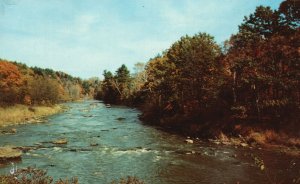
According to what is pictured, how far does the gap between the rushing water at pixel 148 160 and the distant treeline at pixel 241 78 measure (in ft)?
26.2

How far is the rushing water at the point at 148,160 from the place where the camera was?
23.5 metres

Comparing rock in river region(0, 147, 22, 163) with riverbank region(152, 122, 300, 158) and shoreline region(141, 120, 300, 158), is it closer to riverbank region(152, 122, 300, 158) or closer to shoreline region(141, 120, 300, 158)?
shoreline region(141, 120, 300, 158)

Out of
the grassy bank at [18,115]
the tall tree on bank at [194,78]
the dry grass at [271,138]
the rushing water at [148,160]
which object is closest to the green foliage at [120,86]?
the grassy bank at [18,115]

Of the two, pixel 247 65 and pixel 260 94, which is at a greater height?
pixel 247 65

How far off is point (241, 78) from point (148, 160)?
58.9 feet

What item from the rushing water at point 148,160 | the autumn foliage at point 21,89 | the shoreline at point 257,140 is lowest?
the rushing water at point 148,160

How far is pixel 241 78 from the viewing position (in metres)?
40.0

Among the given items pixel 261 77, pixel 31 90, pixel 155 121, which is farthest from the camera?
pixel 31 90

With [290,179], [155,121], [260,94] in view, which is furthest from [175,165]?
[155,121]

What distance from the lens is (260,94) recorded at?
41.2 metres

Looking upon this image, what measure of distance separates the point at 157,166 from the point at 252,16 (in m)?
30.6

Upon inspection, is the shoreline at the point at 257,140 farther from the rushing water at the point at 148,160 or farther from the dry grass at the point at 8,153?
the dry grass at the point at 8,153

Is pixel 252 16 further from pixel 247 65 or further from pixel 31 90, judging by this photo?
pixel 31 90

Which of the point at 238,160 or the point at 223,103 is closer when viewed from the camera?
the point at 238,160
